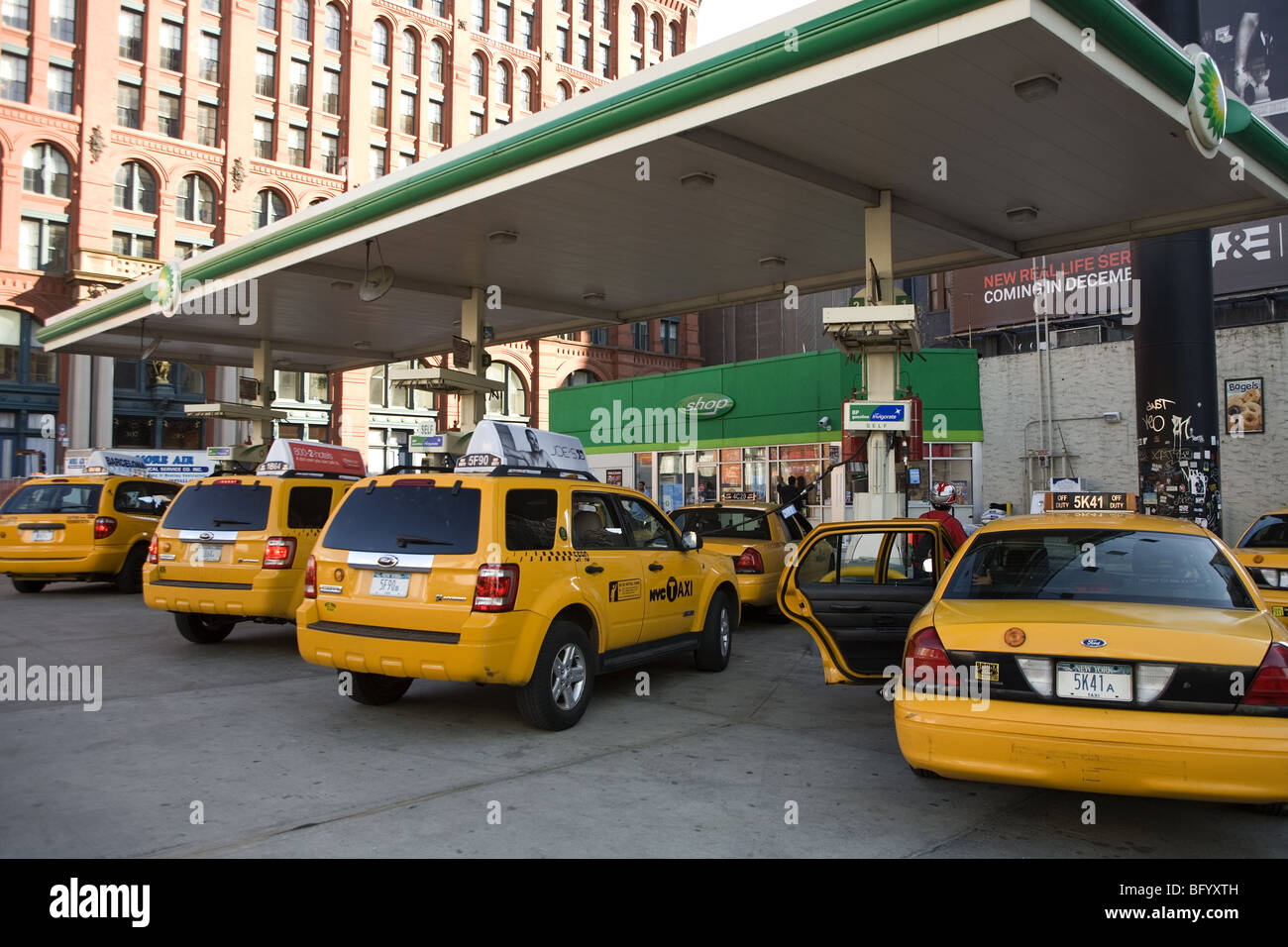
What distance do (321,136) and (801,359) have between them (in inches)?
1133

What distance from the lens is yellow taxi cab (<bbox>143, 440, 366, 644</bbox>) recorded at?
908 centimetres

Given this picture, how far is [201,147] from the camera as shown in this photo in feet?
134

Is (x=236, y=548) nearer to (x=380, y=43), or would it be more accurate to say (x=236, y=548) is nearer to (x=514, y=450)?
(x=514, y=450)

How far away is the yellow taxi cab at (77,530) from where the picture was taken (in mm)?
14039

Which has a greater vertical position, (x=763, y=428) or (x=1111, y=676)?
(x=763, y=428)

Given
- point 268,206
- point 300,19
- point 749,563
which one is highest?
point 300,19

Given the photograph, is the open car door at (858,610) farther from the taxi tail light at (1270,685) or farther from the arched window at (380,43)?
the arched window at (380,43)

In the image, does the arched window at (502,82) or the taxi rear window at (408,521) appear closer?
the taxi rear window at (408,521)

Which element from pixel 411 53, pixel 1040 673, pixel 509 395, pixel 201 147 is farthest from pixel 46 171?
pixel 1040 673

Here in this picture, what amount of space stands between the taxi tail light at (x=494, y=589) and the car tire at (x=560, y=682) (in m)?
0.44

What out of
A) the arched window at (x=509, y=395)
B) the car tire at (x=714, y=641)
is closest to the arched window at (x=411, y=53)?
the arched window at (x=509, y=395)

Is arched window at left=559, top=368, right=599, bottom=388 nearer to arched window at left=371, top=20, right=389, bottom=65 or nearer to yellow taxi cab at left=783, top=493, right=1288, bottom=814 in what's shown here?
arched window at left=371, top=20, right=389, bottom=65

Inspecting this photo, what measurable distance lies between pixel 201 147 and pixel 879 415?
38.5 meters

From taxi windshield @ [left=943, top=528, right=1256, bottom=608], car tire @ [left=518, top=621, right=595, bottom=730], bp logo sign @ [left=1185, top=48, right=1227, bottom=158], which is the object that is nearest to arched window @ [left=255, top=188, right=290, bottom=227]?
bp logo sign @ [left=1185, top=48, right=1227, bottom=158]
